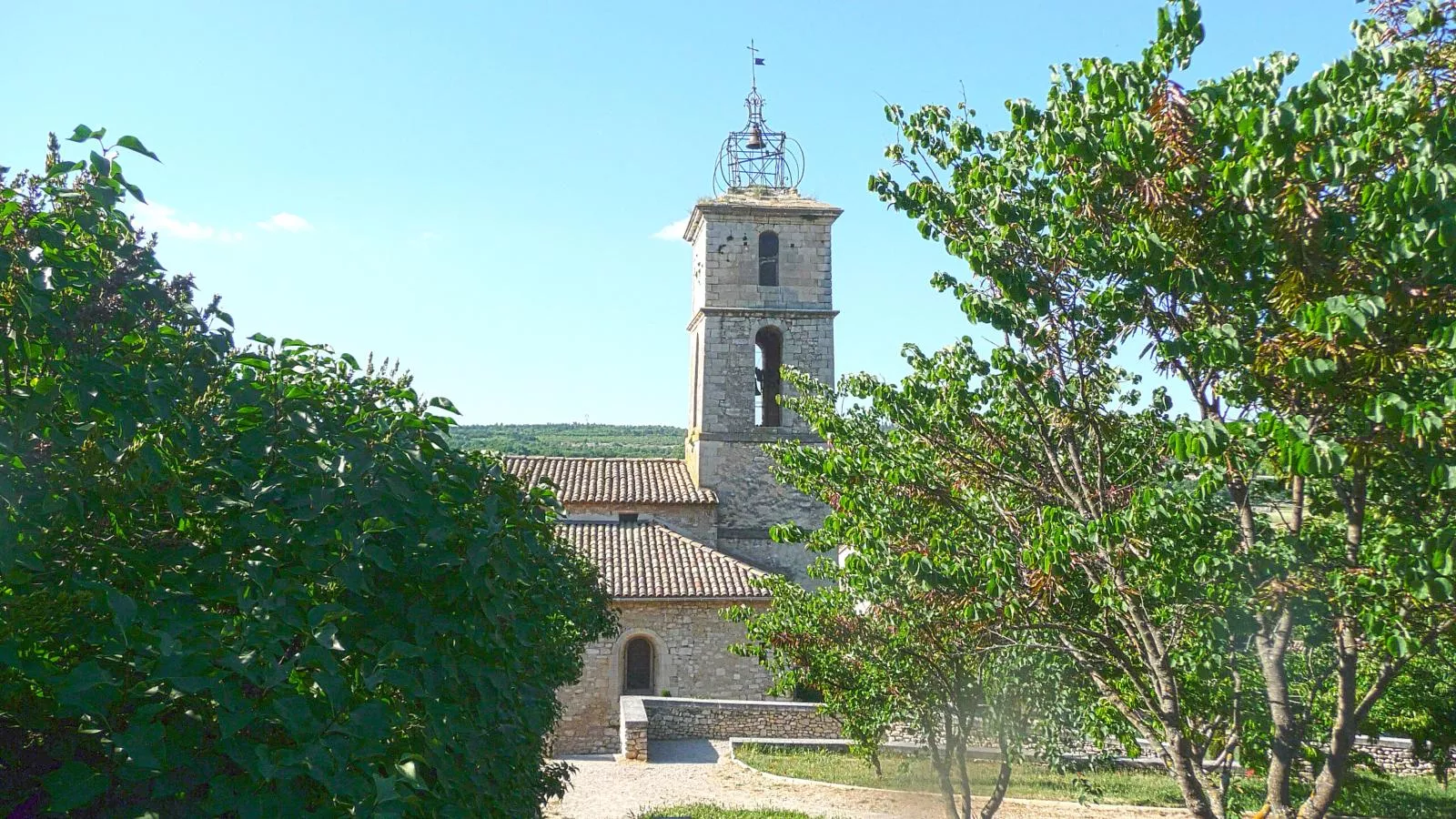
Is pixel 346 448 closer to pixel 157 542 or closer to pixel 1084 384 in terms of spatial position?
pixel 157 542

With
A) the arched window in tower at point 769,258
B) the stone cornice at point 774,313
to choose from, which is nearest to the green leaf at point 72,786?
the stone cornice at point 774,313

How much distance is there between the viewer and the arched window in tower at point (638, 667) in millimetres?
20297

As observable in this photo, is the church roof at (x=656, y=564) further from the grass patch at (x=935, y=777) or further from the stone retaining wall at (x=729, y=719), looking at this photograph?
the grass patch at (x=935, y=777)

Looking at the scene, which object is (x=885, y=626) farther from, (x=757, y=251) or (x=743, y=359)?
(x=757, y=251)

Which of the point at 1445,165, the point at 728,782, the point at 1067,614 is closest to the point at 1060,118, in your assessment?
the point at 1445,165

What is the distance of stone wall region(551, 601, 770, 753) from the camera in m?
19.6

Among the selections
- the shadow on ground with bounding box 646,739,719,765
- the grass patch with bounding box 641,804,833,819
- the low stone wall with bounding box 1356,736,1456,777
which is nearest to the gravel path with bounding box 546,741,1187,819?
the shadow on ground with bounding box 646,739,719,765

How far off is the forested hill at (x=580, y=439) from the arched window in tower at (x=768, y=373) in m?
44.9

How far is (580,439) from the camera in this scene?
88.6m

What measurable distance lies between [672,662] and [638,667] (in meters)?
0.94

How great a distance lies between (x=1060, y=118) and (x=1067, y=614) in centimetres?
296

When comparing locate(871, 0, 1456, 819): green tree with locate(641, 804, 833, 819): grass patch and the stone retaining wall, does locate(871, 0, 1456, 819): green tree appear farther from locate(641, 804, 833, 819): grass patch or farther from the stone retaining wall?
the stone retaining wall

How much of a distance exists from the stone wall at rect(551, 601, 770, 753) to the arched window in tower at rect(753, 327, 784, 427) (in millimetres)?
4950

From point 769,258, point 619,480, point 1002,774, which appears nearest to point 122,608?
point 1002,774
